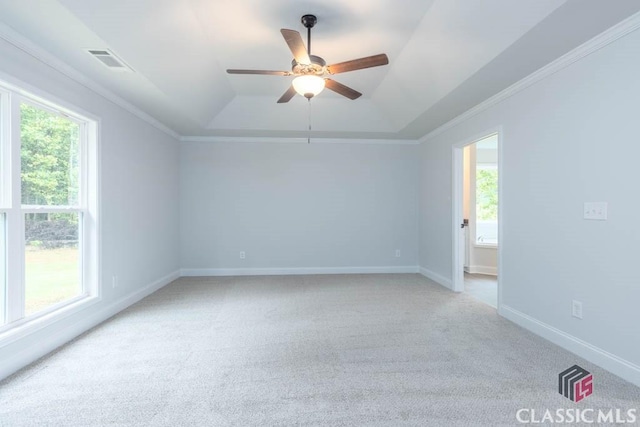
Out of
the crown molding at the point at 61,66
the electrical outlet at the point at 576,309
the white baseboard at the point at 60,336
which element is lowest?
the white baseboard at the point at 60,336

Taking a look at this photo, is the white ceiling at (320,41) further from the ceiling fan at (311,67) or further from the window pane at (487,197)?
the window pane at (487,197)

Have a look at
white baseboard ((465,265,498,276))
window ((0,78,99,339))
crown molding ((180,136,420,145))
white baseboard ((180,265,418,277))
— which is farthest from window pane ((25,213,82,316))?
white baseboard ((465,265,498,276))

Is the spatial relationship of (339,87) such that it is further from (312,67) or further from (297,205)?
(297,205)

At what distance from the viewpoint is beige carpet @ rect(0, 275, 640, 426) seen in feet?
6.37

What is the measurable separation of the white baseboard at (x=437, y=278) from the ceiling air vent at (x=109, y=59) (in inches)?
180

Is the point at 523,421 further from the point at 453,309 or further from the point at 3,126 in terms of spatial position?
the point at 3,126

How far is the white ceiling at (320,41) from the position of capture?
229cm

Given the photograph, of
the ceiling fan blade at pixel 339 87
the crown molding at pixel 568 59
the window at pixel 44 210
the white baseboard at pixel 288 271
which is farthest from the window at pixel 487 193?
the window at pixel 44 210

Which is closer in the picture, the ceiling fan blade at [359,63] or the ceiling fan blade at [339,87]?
the ceiling fan blade at [359,63]

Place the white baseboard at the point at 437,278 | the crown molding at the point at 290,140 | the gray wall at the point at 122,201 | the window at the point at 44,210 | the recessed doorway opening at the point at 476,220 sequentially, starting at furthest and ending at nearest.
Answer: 1. the crown molding at the point at 290,140
2. the white baseboard at the point at 437,278
3. the recessed doorway opening at the point at 476,220
4. the gray wall at the point at 122,201
5. the window at the point at 44,210

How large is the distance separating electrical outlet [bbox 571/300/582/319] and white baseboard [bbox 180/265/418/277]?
3.33 m

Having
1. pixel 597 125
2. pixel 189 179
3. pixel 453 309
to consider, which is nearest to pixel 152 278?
pixel 189 179

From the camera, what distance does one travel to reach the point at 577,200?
271 centimetres

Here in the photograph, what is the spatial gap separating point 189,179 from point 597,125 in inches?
209
